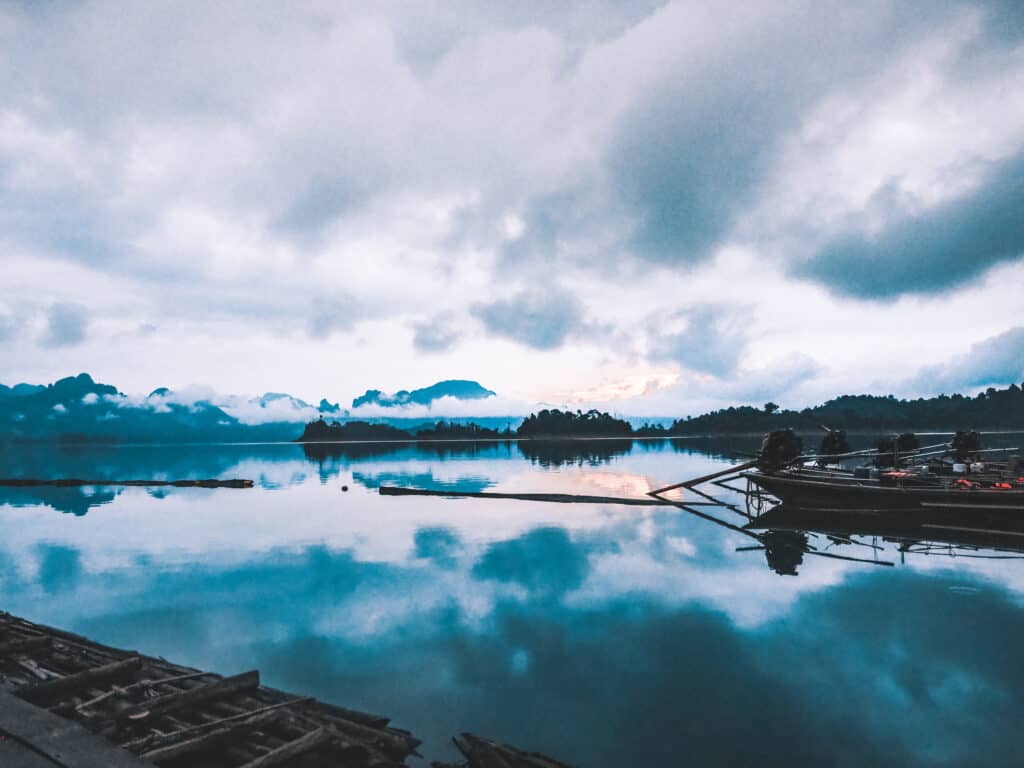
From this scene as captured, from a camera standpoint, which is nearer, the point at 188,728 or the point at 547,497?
the point at 188,728

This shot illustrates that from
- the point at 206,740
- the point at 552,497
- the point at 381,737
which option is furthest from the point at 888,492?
the point at 206,740

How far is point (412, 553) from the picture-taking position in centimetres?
3175

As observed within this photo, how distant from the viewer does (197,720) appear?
400 inches

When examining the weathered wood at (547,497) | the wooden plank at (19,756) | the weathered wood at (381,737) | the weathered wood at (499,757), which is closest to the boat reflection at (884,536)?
the weathered wood at (547,497)

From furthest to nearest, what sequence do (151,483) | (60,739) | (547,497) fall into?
(151,483) < (547,497) < (60,739)

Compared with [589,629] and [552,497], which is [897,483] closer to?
[552,497]

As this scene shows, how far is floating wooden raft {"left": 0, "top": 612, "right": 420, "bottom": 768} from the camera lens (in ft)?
28.5

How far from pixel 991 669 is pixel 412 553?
81.5ft

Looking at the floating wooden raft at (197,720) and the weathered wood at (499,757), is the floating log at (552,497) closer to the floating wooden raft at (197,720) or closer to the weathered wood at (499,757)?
the floating wooden raft at (197,720)

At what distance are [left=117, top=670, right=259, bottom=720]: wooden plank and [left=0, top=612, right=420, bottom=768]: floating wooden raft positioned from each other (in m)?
0.02

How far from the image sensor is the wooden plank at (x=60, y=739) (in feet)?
25.4

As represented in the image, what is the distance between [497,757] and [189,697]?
19.3 feet

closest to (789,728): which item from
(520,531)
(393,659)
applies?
(393,659)

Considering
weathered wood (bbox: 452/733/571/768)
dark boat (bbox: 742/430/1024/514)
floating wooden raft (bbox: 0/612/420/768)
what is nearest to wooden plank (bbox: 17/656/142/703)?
floating wooden raft (bbox: 0/612/420/768)
